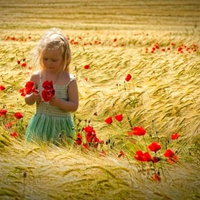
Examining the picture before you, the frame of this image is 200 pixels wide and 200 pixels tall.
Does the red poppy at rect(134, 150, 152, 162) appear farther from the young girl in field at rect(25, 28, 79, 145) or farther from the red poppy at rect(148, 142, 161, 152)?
the young girl in field at rect(25, 28, 79, 145)

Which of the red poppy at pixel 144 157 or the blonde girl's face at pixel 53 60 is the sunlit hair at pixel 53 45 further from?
the red poppy at pixel 144 157

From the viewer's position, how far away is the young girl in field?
125 inches

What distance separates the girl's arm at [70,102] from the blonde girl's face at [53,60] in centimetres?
16

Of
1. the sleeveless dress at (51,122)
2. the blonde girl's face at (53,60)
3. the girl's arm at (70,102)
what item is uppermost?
the blonde girl's face at (53,60)

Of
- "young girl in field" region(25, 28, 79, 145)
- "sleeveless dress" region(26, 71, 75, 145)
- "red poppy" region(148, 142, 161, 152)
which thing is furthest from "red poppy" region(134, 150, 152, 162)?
"sleeveless dress" region(26, 71, 75, 145)

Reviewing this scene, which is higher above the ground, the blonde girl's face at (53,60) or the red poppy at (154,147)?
the blonde girl's face at (53,60)

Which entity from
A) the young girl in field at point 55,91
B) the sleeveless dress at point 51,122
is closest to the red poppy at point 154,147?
the young girl in field at point 55,91

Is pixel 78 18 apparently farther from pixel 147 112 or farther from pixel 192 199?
pixel 192 199

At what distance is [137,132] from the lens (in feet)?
8.27

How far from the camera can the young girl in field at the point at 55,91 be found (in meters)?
3.17

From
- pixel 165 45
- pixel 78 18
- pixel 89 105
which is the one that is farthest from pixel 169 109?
pixel 78 18

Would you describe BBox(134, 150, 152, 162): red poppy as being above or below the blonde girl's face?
below

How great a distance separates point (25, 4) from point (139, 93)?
34.6 metres

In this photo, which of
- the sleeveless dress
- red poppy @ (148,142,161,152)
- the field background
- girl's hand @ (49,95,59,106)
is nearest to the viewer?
the field background
